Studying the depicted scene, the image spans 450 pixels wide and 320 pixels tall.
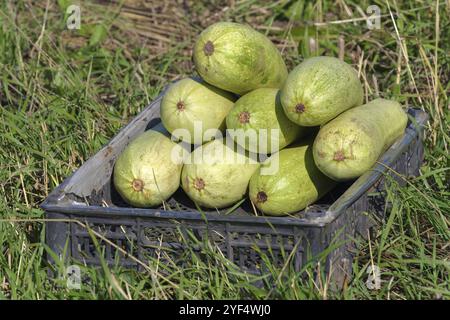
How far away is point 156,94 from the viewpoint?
17.1ft

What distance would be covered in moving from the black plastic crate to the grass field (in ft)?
0.24

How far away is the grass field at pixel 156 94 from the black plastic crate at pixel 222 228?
0.07m

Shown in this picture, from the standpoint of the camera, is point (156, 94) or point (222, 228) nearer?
point (222, 228)

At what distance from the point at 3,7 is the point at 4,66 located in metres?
0.79

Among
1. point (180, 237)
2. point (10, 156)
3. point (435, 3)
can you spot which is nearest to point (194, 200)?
point (180, 237)

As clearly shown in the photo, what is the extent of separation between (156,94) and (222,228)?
1848 mm

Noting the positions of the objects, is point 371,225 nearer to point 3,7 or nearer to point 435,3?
point 435,3

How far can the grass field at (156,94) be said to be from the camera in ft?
11.5

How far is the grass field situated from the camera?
3.49 metres

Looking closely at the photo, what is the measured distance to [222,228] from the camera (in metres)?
3.49

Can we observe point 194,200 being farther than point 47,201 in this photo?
Yes

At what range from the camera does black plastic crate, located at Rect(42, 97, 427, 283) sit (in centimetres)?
340

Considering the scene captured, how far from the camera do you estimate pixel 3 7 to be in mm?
5809

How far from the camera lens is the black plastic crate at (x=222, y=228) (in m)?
3.40
